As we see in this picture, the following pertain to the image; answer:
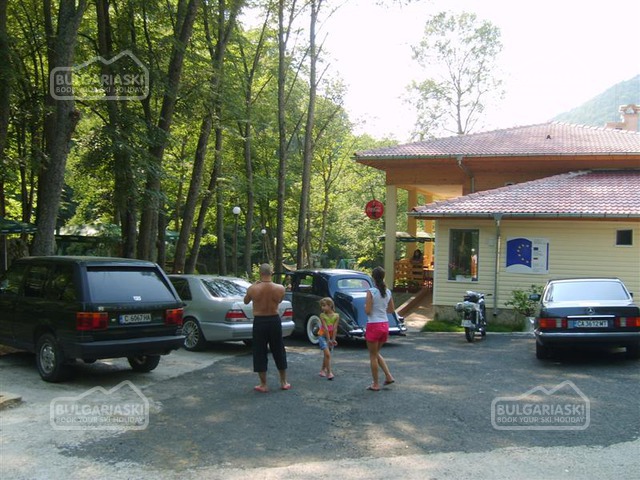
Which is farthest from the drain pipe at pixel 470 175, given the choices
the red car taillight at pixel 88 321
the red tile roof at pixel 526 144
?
the red car taillight at pixel 88 321

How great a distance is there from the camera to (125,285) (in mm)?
8250

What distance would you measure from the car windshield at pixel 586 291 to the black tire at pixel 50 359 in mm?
7723

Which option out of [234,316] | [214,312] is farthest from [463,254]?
[214,312]

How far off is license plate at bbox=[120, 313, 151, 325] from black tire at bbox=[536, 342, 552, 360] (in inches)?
255

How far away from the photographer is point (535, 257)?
16.7m

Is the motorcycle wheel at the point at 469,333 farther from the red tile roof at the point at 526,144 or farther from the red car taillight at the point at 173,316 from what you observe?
the red tile roof at the point at 526,144

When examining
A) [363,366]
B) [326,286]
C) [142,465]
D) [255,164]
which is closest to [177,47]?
[326,286]

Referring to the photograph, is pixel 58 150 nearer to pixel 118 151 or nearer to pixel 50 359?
pixel 118 151

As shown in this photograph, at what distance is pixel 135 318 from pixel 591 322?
22.6 feet

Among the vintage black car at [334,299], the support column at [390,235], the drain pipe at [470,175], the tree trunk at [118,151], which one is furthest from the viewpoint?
the support column at [390,235]

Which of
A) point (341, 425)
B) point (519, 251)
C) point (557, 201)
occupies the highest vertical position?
point (557, 201)

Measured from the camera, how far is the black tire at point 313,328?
12.7m

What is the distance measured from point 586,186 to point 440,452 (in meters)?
14.8

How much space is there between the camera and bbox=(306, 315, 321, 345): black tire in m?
12.7
